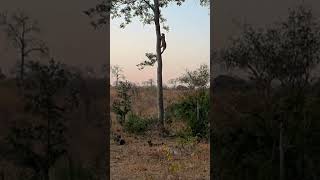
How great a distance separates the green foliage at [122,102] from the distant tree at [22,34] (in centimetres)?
501

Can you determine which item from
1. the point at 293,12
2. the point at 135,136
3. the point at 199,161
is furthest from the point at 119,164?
the point at 293,12

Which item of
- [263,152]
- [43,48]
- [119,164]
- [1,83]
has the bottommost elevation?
[119,164]

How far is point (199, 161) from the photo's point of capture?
6.14 meters

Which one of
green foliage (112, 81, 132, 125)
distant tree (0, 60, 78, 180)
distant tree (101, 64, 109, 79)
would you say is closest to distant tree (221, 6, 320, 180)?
distant tree (101, 64, 109, 79)

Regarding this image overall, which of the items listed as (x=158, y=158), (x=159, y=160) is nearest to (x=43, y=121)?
(x=159, y=160)

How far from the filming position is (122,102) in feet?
29.3

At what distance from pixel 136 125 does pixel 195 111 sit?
0.99 m

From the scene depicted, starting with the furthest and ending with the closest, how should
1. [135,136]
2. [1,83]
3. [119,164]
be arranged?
[135,136], [119,164], [1,83]

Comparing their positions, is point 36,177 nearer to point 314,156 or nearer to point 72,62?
point 72,62

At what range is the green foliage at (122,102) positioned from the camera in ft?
28.7

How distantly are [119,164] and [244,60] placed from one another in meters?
2.69

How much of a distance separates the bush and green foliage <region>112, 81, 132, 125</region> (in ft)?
1.03

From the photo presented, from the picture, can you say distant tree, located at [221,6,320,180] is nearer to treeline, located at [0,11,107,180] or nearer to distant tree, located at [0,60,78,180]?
treeline, located at [0,11,107,180]

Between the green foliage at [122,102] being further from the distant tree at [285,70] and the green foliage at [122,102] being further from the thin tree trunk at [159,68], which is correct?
the distant tree at [285,70]
